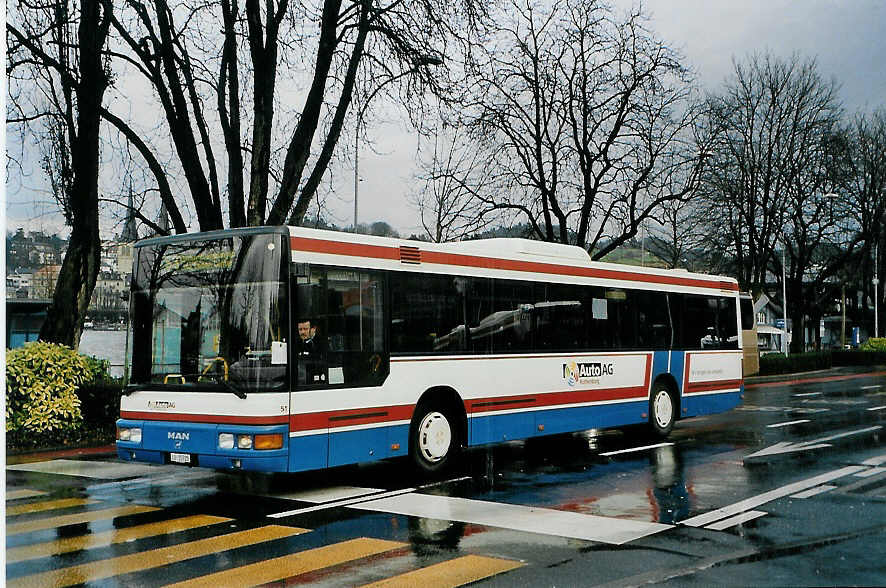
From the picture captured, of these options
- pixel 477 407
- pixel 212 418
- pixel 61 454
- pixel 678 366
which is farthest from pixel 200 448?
pixel 678 366

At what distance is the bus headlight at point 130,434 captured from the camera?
11.2 m

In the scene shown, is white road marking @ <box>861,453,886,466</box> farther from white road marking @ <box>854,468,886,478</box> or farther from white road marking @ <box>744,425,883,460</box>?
white road marking @ <box>744,425,883,460</box>

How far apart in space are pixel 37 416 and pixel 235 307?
7.14 metres

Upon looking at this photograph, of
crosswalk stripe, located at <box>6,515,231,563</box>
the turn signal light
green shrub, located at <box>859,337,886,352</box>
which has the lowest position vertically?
crosswalk stripe, located at <box>6,515,231,563</box>

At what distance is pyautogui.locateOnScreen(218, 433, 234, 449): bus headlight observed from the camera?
34.1ft

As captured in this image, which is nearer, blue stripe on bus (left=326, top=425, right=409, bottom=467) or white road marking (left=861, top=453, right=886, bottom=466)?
blue stripe on bus (left=326, top=425, right=409, bottom=467)

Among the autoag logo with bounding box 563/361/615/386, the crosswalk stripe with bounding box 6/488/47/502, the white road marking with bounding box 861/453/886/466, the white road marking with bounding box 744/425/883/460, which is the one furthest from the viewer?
A: the autoag logo with bounding box 563/361/615/386

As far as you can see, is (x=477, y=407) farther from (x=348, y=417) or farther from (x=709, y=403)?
(x=709, y=403)

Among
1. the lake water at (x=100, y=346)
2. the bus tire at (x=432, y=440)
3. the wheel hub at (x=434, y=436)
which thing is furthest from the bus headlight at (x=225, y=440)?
the lake water at (x=100, y=346)

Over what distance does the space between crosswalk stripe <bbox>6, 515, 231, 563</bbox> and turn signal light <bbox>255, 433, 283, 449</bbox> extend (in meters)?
0.83

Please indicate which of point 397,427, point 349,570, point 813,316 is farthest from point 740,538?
point 813,316

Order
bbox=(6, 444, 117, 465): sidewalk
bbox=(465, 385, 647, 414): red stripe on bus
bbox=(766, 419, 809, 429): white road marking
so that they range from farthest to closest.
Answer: bbox=(766, 419, 809, 429): white road marking, bbox=(6, 444, 117, 465): sidewalk, bbox=(465, 385, 647, 414): red stripe on bus

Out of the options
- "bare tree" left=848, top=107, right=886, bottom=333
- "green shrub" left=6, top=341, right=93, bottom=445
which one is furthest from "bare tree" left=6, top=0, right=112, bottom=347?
"bare tree" left=848, top=107, right=886, bottom=333

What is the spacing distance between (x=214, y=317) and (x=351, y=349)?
1.62 meters
